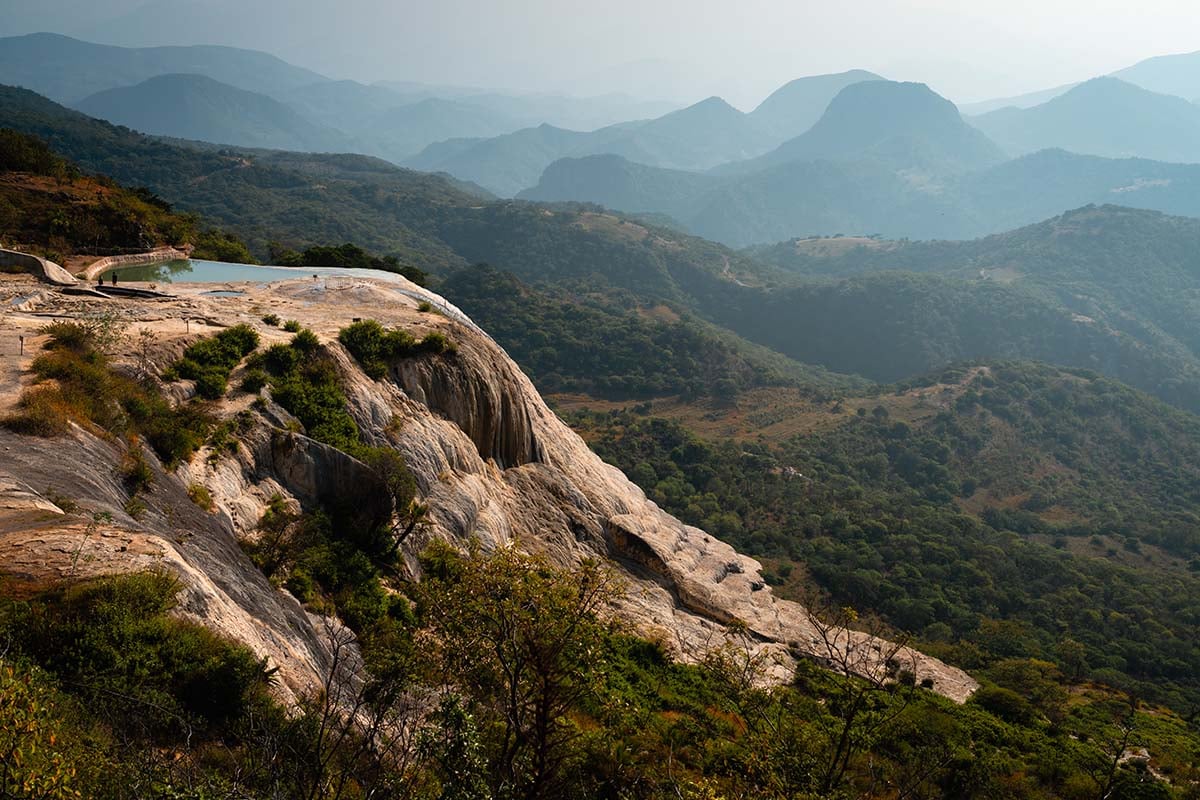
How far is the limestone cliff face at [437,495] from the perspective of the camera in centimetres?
1088

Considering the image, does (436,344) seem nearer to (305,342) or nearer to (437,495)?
(305,342)

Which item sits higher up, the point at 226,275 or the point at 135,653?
the point at 226,275

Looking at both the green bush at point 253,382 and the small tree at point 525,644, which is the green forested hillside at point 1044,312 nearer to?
the green bush at point 253,382

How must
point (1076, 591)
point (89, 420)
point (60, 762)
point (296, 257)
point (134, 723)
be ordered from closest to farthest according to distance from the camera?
point (60, 762) < point (134, 723) < point (89, 420) < point (296, 257) < point (1076, 591)

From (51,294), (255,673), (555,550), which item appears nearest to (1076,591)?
(555,550)

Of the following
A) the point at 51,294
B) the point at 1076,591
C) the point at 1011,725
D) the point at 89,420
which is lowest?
the point at 1076,591

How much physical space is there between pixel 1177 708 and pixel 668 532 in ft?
109

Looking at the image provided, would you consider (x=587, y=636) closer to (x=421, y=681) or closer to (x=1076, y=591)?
(x=421, y=681)

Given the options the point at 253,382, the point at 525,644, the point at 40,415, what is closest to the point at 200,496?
the point at 40,415

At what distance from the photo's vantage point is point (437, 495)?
20.1 metres

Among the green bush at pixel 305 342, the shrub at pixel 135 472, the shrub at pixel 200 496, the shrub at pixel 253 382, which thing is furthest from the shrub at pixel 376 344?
the shrub at pixel 135 472

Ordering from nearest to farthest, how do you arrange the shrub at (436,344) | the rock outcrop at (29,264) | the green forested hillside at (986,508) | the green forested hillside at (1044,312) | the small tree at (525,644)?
the small tree at (525,644) → the rock outcrop at (29,264) → the shrub at (436,344) → the green forested hillside at (986,508) → the green forested hillside at (1044,312)

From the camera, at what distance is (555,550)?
23.8 meters

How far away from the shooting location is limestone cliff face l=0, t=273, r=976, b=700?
1088 centimetres
